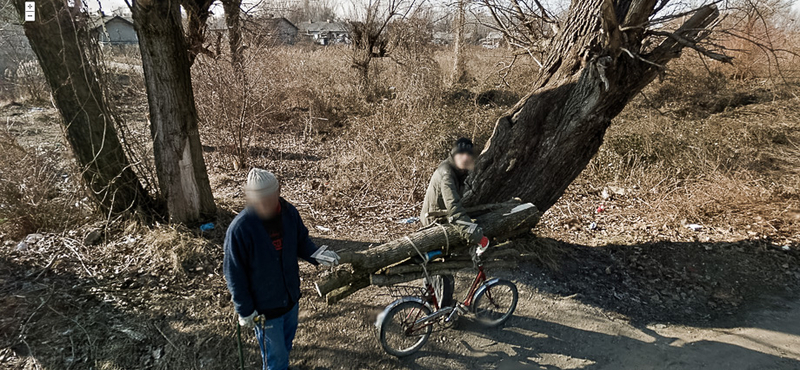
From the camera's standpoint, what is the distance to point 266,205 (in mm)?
2457

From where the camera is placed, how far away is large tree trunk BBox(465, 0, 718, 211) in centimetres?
423

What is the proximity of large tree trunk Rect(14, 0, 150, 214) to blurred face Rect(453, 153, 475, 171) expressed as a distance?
13.9 ft

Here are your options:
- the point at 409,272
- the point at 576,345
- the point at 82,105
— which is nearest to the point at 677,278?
the point at 576,345

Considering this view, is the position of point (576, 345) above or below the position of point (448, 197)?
below

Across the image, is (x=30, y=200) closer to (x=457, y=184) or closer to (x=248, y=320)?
(x=248, y=320)

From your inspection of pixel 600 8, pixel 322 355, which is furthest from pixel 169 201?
pixel 600 8

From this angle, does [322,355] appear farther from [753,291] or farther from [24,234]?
[753,291]

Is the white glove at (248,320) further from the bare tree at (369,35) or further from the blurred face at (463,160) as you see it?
the bare tree at (369,35)

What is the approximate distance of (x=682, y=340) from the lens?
3854 mm

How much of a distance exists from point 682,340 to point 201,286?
5.18m

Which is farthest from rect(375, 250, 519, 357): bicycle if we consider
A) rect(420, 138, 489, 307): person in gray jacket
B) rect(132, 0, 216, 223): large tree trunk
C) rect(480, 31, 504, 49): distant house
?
rect(480, 31, 504, 49): distant house

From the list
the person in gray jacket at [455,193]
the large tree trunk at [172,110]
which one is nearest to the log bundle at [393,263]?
A: the person in gray jacket at [455,193]

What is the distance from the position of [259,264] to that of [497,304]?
254cm

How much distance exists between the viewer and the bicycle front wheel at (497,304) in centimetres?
388
